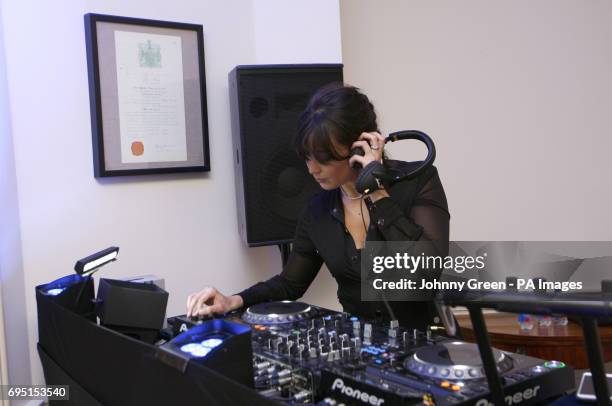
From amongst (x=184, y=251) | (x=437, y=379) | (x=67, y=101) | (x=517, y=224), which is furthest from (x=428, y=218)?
(x=517, y=224)

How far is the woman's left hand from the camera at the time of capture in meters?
1.64

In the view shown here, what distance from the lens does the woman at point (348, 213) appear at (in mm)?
1645

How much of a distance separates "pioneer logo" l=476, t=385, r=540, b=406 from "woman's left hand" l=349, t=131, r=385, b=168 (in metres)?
0.76

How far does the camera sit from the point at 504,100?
3.46 metres

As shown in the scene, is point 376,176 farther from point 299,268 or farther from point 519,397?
point 519,397

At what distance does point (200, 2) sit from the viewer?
2654mm

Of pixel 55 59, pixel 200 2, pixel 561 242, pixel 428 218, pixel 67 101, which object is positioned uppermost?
pixel 200 2

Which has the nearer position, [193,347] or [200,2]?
[193,347]

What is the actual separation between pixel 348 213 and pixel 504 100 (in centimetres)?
191

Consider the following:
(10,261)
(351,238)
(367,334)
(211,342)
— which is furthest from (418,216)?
(10,261)

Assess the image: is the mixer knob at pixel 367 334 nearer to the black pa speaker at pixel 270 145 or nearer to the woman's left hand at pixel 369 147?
the woman's left hand at pixel 369 147

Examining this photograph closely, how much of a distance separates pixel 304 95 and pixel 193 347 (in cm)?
168

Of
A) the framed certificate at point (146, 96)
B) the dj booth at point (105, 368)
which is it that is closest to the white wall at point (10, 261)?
the framed certificate at point (146, 96)

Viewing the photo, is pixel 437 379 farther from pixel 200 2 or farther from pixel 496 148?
pixel 496 148
